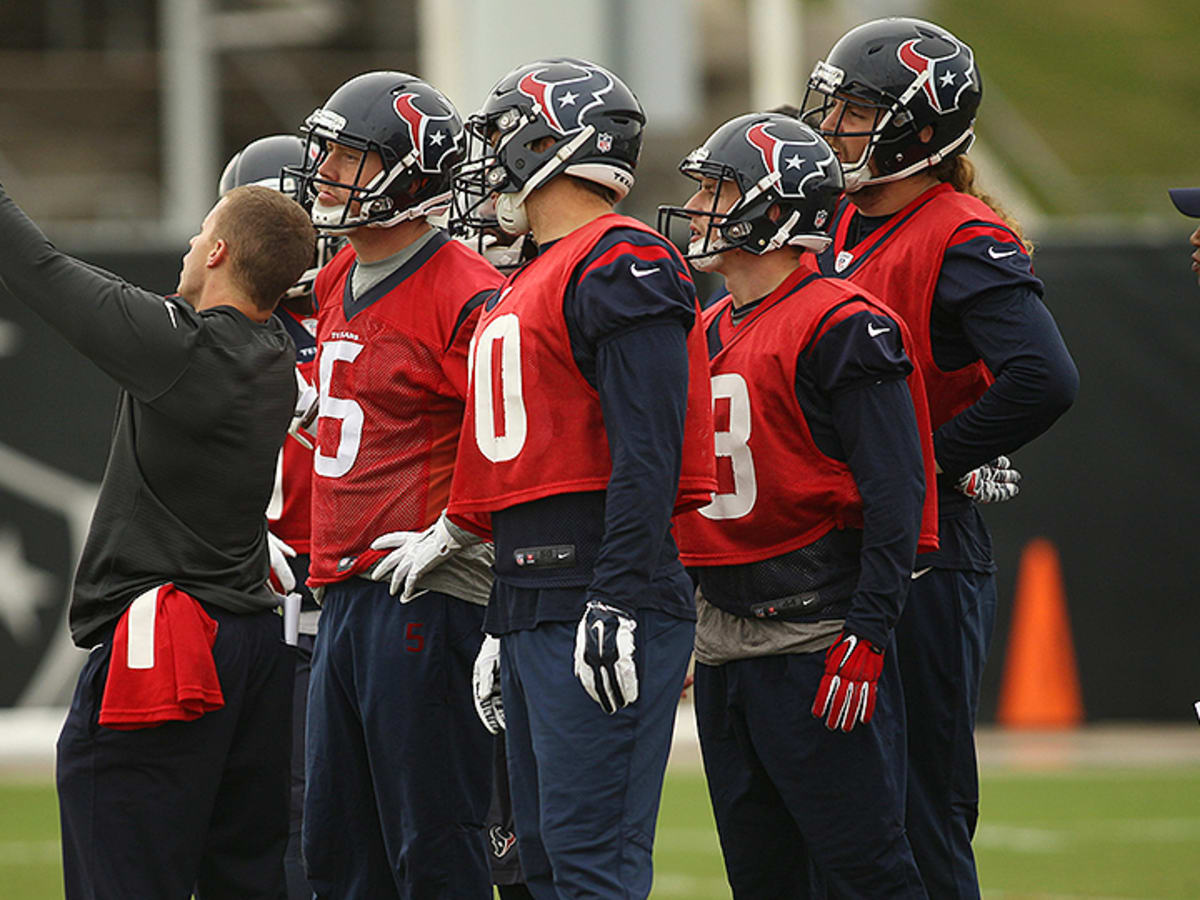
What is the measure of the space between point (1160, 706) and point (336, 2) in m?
15.9

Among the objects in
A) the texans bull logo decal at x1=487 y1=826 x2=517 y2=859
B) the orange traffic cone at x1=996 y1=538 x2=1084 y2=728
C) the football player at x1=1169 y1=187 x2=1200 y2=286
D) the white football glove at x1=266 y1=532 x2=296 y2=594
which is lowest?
the orange traffic cone at x1=996 y1=538 x2=1084 y2=728

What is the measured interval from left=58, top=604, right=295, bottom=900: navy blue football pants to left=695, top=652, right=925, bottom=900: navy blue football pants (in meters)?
1.03

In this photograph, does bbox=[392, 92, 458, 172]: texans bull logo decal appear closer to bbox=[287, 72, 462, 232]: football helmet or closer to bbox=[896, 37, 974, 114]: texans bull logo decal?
bbox=[287, 72, 462, 232]: football helmet

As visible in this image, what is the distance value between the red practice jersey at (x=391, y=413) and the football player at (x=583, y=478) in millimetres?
324

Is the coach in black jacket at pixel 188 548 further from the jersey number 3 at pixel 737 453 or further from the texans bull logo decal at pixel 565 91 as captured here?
the jersey number 3 at pixel 737 453

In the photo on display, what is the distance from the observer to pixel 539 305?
3.89m

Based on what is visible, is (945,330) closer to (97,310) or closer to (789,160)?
(789,160)

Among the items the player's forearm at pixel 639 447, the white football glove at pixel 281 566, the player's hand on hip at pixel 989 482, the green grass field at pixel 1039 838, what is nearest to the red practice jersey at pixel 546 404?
the player's forearm at pixel 639 447

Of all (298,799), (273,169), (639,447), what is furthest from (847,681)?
(273,169)

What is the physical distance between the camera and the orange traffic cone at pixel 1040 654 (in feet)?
34.0

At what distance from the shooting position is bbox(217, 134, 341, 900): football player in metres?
5.33

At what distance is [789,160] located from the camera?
436 cm

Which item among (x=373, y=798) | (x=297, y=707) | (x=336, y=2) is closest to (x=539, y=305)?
(x=373, y=798)

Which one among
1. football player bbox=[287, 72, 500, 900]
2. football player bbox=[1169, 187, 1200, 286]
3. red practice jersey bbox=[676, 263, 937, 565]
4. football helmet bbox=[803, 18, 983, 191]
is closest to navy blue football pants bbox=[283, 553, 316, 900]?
football player bbox=[287, 72, 500, 900]
